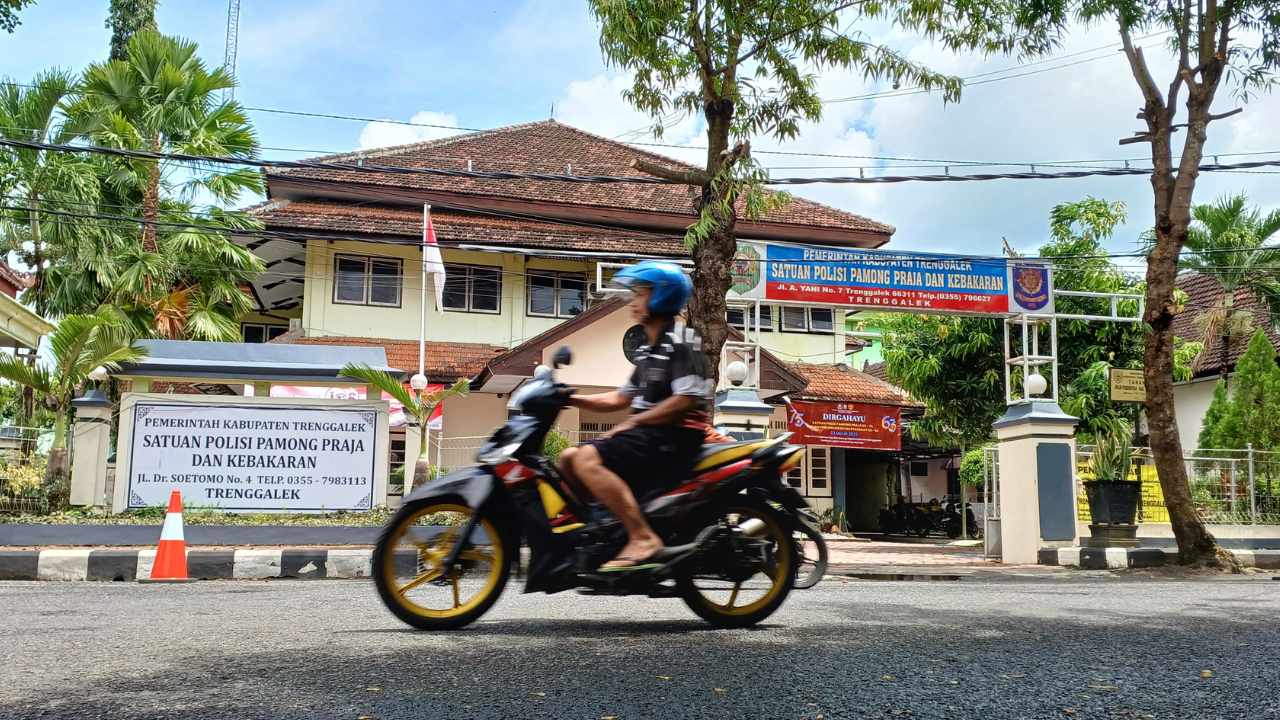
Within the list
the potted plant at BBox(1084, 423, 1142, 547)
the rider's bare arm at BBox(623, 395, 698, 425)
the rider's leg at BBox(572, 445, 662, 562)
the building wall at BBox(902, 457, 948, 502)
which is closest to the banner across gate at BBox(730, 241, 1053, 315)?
the potted plant at BBox(1084, 423, 1142, 547)

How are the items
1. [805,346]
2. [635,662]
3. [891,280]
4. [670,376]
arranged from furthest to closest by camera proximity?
[805,346]
[891,280]
[670,376]
[635,662]

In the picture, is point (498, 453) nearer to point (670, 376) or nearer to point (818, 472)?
point (670, 376)

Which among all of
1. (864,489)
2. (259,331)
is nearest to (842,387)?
(864,489)

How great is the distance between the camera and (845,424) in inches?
870

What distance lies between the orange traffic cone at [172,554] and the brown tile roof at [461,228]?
1175cm

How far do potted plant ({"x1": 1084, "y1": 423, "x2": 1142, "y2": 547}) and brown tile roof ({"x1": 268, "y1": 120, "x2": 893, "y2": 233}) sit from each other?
11.5 metres

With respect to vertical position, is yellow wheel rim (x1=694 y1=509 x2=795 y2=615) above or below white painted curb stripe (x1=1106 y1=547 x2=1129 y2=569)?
above

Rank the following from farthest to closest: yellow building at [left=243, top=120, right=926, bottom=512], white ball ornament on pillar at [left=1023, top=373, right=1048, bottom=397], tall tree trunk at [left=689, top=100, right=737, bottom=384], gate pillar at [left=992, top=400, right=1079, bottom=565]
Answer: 1. yellow building at [left=243, top=120, right=926, bottom=512]
2. white ball ornament on pillar at [left=1023, top=373, right=1048, bottom=397]
3. gate pillar at [left=992, top=400, right=1079, bottom=565]
4. tall tree trunk at [left=689, top=100, right=737, bottom=384]

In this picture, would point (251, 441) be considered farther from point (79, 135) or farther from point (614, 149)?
point (614, 149)

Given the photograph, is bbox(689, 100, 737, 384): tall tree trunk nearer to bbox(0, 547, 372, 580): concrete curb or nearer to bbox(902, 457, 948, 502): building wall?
bbox(0, 547, 372, 580): concrete curb

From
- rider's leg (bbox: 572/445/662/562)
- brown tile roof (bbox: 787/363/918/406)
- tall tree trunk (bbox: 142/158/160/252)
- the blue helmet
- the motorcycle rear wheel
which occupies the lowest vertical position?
the motorcycle rear wheel

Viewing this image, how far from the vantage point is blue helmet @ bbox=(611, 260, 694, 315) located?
15.5 feet

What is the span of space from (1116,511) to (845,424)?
8.95m

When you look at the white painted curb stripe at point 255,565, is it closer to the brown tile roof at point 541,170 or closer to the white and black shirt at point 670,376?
the white and black shirt at point 670,376
